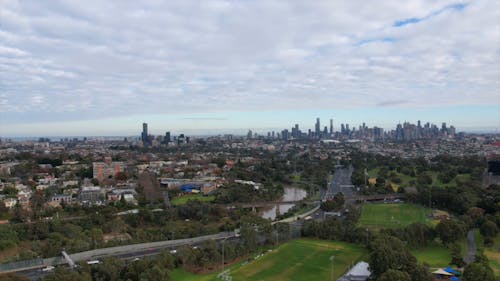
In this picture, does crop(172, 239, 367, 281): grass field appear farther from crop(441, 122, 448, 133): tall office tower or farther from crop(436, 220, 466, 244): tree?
crop(441, 122, 448, 133): tall office tower

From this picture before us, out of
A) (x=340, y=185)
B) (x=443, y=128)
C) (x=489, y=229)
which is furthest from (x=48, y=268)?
(x=443, y=128)

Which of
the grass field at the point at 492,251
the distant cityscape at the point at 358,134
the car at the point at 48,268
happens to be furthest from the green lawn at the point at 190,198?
the distant cityscape at the point at 358,134

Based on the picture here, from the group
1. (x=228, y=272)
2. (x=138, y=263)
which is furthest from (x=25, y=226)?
(x=228, y=272)

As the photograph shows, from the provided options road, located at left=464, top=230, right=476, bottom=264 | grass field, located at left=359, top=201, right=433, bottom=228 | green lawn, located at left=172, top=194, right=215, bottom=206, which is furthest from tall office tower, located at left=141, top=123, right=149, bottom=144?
road, located at left=464, top=230, right=476, bottom=264

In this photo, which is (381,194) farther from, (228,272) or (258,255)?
(228,272)

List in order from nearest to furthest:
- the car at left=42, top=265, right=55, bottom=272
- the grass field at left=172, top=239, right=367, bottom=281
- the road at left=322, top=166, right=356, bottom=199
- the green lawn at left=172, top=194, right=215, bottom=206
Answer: the grass field at left=172, top=239, right=367, bottom=281
the car at left=42, top=265, right=55, bottom=272
the green lawn at left=172, top=194, right=215, bottom=206
the road at left=322, top=166, right=356, bottom=199

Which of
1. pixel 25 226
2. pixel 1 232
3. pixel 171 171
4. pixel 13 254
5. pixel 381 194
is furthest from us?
pixel 171 171
